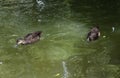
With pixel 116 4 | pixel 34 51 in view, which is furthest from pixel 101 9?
pixel 34 51

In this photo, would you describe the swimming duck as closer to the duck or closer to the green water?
the green water

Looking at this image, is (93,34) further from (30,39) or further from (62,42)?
(30,39)

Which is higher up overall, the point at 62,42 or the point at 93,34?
the point at 93,34

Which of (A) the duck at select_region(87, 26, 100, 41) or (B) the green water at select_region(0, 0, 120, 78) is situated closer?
(B) the green water at select_region(0, 0, 120, 78)

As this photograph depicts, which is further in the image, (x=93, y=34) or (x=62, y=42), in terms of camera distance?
(x=62, y=42)

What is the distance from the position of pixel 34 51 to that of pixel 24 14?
13.8 feet

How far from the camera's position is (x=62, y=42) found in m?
13.2

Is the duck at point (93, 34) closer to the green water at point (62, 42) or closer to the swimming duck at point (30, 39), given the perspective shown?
the green water at point (62, 42)

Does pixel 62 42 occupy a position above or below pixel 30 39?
below

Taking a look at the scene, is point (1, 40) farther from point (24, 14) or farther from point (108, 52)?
point (108, 52)

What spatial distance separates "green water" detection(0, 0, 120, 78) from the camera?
11.2 m

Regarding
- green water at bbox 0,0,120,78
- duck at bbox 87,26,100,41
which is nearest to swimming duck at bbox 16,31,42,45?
green water at bbox 0,0,120,78

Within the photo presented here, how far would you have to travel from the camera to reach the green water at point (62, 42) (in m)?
11.2

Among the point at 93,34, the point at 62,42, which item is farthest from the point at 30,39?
the point at 93,34
